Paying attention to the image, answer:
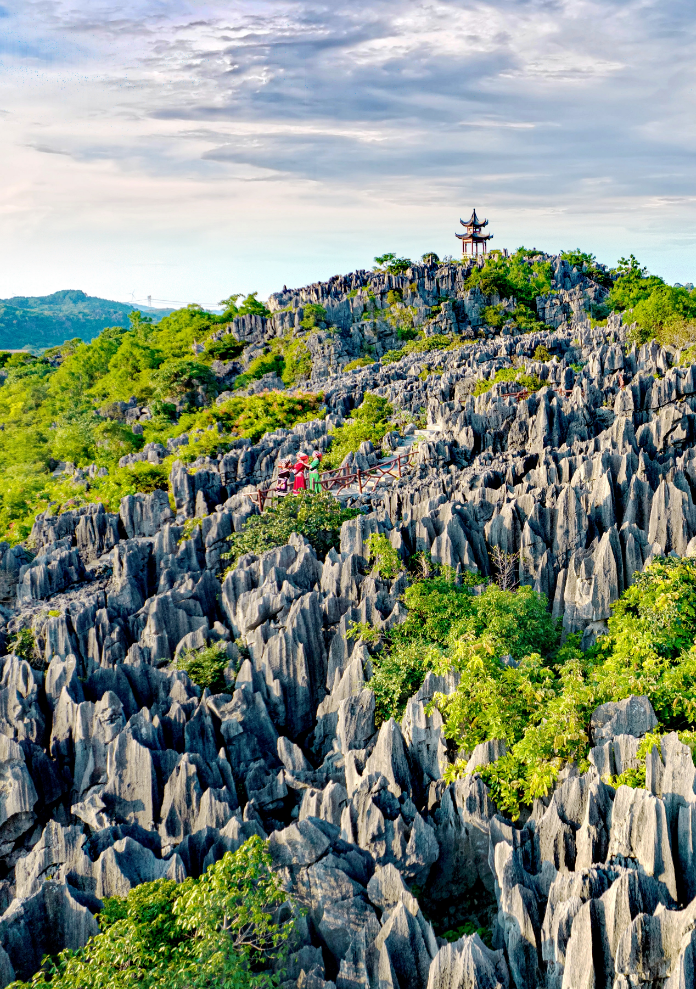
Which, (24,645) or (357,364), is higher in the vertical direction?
(357,364)

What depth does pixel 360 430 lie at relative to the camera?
37938 millimetres

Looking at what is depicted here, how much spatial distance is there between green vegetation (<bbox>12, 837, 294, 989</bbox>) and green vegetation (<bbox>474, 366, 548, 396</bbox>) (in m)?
32.4

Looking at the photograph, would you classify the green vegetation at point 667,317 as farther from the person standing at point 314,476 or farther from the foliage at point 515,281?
the person standing at point 314,476

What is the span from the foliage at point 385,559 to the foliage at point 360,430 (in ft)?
40.2

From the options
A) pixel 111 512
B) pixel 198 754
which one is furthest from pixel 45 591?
pixel 198 754

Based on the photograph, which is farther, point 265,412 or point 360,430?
point 265,412

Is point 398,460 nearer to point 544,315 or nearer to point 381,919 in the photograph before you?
point 381,919

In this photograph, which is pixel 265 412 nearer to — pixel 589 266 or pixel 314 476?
pixel 314 476

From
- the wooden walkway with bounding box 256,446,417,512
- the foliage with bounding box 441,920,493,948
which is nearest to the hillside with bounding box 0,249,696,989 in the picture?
the foliage with bounding box 441,920,493,948

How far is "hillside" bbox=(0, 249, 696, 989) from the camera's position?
35.8 feet

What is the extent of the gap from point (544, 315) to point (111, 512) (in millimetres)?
48942

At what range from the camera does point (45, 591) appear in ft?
95.3

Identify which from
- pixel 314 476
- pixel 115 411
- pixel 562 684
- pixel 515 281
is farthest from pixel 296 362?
pixel 562 684

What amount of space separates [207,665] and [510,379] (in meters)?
26.4
